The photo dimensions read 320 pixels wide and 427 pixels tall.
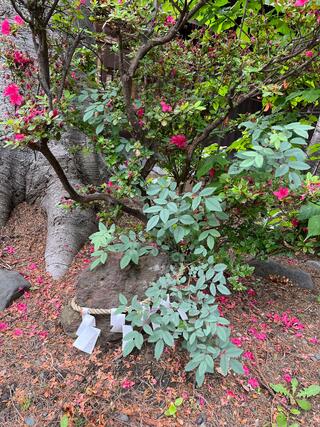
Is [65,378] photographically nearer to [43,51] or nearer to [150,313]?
[150,313]

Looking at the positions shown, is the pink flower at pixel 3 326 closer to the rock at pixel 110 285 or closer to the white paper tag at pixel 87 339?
the rock at pixel 110 285

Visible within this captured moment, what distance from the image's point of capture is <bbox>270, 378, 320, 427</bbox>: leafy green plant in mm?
1354

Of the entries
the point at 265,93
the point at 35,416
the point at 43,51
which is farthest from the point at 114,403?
the point at 43,51

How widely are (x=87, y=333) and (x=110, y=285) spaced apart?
9.4 inches

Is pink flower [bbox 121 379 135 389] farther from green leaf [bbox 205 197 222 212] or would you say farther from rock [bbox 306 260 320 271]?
rock [bbox 306 260 320 271]

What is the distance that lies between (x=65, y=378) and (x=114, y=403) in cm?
26

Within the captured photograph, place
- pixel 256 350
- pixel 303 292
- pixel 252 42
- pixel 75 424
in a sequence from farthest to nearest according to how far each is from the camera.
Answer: pixel 303 292
pixel 252 42
pixel 256 350
pixel 75 424

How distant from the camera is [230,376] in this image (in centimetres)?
151

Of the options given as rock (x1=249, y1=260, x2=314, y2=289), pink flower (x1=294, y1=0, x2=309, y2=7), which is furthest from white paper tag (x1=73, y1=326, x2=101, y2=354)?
pink flower (x1=294, y1=0, x2=309, y2=7)

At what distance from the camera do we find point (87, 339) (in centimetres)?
→ 151

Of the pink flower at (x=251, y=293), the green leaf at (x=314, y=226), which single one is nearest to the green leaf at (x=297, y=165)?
the green leaf at (x=314, y=226)

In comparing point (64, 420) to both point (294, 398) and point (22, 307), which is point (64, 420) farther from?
point (294, 398)

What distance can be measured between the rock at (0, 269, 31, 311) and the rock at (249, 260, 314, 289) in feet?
5.01

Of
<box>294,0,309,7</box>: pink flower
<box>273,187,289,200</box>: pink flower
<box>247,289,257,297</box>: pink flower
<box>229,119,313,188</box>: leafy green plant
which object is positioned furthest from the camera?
<box>247,289,257,297</box>: pink flower
